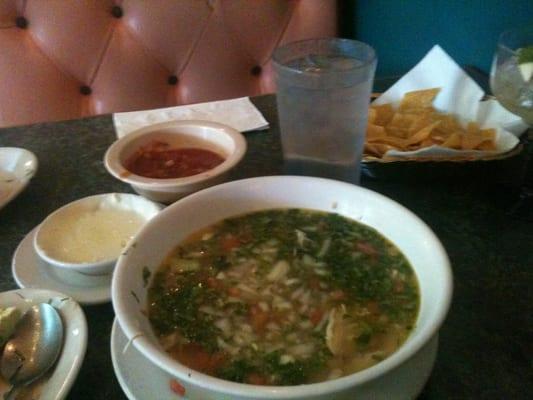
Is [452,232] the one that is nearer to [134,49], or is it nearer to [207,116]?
[207,116]

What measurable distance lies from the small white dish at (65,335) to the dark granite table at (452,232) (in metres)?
0.05

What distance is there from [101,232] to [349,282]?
1.67ft

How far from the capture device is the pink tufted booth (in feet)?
6.98

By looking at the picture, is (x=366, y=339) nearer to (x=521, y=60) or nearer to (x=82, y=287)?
(x=82, y=287)

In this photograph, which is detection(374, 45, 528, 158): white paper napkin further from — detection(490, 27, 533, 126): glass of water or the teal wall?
the teal wall

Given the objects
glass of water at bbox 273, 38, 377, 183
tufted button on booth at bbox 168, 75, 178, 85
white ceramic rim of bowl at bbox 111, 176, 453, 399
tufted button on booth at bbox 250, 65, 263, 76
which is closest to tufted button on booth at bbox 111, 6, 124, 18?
tufted button on booth at bbox 168, 75, 178, 85

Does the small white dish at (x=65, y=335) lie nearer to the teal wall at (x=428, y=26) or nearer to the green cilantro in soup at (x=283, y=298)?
the green cilantro in soup at (x=283, y=298)

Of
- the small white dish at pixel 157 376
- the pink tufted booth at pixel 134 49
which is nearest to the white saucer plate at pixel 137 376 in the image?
the small white dish at pixel 157 376

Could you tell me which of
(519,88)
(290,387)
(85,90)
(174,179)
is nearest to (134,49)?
(85,90)

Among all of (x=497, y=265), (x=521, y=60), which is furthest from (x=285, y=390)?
(x=521, y=60)

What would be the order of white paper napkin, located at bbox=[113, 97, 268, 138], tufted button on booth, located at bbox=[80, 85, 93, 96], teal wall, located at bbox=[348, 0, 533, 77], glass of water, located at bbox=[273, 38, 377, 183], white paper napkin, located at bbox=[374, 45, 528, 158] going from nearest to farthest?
glass of water, located at bbox=[273, 38, 377, 183]
white paper napkin, located at bbox=[374, 45, 528, 158]
white paper napkin, located at bbox=[113, 97, 268, 138]
teal wall, located at bbox=[348, 0, 533, 77]
tufted button on booth, located at bbox=[80, 85, 93, 96]

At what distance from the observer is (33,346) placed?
81cm

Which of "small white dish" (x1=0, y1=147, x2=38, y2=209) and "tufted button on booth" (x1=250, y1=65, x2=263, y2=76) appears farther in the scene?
"tufted button on booth" (x1=250, y1=65, x2=263, y2=76)

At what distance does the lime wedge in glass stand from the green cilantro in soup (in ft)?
1.68
